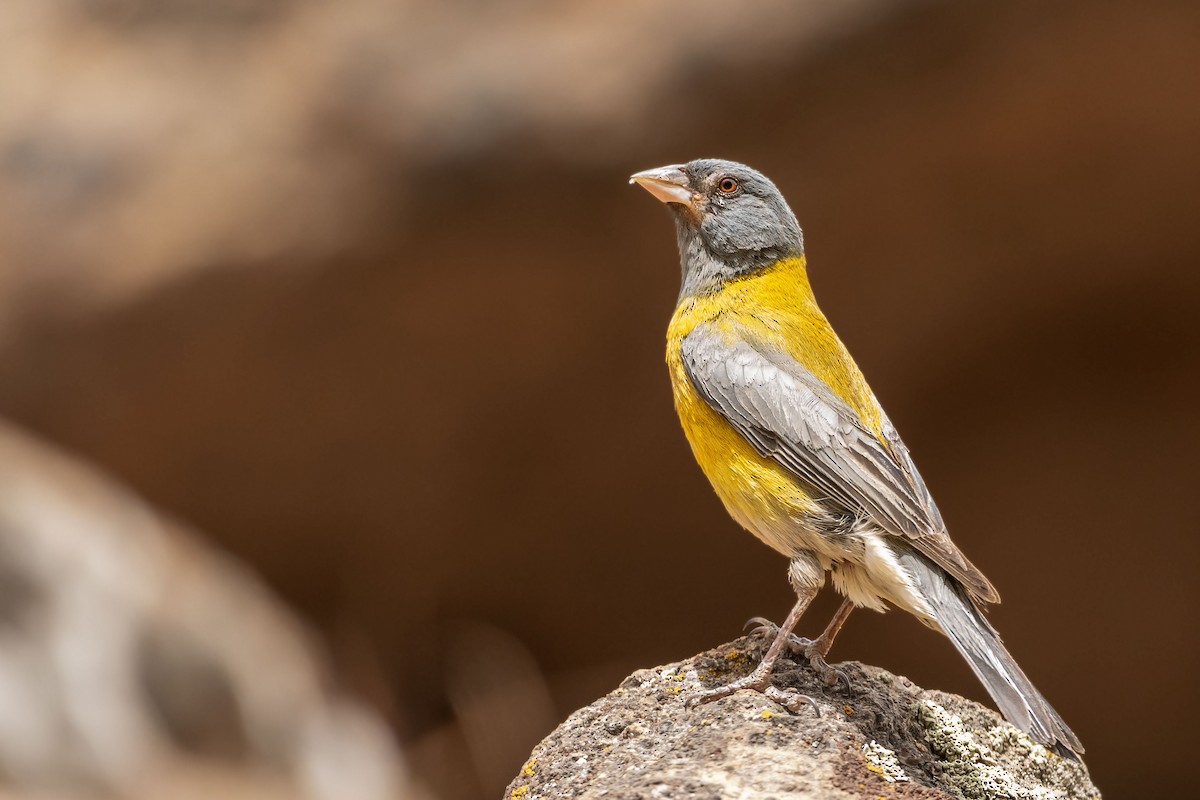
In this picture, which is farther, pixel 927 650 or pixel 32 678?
pixel 927 650

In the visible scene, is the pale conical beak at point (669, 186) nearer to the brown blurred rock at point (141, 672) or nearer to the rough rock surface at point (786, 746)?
the rough rock surface at point (786, 746)

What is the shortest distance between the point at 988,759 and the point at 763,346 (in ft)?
5.48

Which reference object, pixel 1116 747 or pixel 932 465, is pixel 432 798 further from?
pixel 1116 747

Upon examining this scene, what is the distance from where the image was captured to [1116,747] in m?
9.39

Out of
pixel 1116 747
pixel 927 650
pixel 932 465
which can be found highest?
pixel 932 465

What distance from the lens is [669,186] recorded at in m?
5.20

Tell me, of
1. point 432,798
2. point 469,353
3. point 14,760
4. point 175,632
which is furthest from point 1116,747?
point 14,760

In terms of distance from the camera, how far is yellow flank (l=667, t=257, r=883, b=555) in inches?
172

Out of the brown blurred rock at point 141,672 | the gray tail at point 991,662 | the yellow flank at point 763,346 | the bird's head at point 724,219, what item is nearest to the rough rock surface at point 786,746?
the gray tail at point 991,662

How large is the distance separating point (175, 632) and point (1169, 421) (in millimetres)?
7218

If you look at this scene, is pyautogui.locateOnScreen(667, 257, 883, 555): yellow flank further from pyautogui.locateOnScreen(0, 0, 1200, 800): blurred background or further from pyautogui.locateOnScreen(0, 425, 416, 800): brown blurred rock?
pyautogui.locateOnScreen(0, 425, 416, 800): brown blurred rock

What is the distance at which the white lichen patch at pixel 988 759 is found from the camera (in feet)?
13.2

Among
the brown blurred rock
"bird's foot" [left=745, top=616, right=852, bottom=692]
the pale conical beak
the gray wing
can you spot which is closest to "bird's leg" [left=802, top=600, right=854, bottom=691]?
"bird's foot" [left=745, top=616, right=852, bottom=692]

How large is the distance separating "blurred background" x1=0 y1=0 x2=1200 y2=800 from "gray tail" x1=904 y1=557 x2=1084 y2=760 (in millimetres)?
4434
